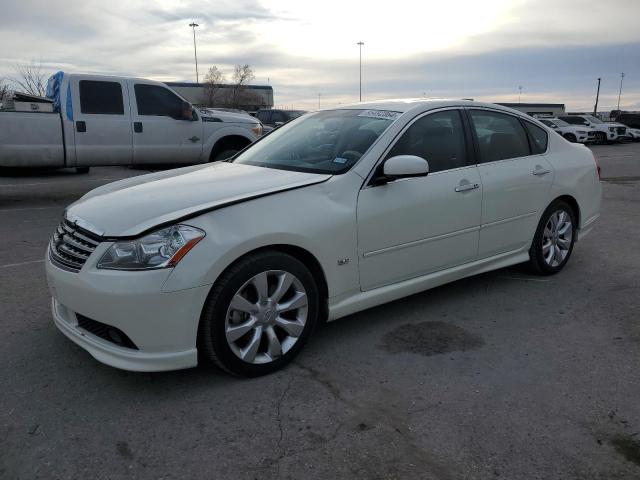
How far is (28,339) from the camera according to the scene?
3.71 m

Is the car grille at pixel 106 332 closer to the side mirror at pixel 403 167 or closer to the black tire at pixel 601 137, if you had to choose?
the side mirror at pixel 403 167

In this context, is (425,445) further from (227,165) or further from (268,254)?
(227,165)

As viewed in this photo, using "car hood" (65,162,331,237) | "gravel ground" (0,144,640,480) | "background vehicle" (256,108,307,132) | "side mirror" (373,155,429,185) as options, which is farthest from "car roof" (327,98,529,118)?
"background vehicle" (256,108,307,132)

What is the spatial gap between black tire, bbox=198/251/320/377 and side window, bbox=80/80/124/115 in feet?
23.9

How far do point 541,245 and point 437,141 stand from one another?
61.4 inches

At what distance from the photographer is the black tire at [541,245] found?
16.0 feet

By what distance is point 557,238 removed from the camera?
201 inches

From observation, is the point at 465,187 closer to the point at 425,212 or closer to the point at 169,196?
the point at 425,212

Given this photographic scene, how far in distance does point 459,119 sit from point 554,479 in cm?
279

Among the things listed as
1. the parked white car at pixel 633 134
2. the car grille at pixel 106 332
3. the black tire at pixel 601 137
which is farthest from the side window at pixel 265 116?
the car grille at pixel 106 332

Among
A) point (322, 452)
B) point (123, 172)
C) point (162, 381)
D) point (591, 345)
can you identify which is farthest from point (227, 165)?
point (123, 172)

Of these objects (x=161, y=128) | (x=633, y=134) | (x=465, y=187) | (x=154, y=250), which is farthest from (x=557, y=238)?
(x=633, y=134)

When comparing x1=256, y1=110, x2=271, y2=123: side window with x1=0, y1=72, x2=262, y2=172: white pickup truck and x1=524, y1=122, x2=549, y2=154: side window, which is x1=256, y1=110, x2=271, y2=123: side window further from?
x1=524, y1=122, x2=549, y2=154: side window

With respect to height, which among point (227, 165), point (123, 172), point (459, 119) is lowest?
point (123, 172)
